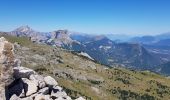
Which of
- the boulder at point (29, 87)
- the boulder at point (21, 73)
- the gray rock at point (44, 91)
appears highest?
the boulder at point (21, 73)

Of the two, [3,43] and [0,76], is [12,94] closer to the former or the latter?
[0,76]

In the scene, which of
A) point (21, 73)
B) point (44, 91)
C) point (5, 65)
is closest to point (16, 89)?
point (21, 73)

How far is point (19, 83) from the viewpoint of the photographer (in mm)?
50188

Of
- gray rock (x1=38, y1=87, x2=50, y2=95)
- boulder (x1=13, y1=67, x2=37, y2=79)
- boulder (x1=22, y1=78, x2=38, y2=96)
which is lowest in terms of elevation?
gray rock (x1=38, y1=87, x2=50, y2=95)

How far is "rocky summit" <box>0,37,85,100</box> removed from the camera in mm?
47391

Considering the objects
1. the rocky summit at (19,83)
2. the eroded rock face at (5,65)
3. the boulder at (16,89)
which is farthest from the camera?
the boulder at (16,89)

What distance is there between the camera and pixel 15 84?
5066 centimetres

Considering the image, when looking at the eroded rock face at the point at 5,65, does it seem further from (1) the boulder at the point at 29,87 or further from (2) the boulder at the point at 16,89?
(1) the boulder at the point at 29,87

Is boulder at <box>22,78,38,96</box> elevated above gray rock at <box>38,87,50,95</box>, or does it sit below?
above

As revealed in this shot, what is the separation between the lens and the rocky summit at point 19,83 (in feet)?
155

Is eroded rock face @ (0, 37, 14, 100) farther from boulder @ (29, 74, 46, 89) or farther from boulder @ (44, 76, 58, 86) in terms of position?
boulder @ (44, 76, 58, 86)

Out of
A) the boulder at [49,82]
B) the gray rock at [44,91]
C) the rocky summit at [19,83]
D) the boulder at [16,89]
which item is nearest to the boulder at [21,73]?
the rocky summit at [19,83]

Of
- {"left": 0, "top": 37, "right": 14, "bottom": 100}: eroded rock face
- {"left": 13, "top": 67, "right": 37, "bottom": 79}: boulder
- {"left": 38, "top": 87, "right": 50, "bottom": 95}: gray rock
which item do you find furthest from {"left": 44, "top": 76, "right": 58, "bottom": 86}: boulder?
{"left": 0, "top": 37, "right": 14, "bottom": 100}: eroded rock face

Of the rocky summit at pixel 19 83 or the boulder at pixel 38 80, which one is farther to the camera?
the boulder at pixel 38 80
